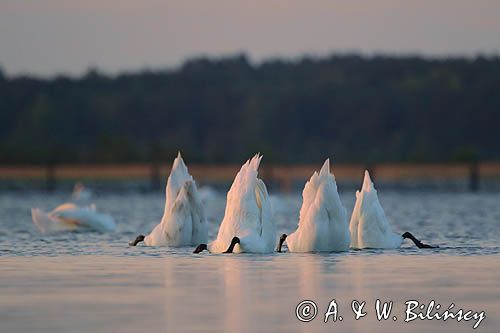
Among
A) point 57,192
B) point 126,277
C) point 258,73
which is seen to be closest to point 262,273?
point 126,277

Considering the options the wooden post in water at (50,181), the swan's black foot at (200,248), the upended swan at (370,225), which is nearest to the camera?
the swan's black foot at (200,248)

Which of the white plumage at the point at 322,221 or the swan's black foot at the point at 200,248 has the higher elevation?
the white plumage at the point at 322,221

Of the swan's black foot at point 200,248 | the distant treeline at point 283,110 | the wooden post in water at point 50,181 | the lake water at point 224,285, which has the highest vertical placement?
the distant treeline at point 283,110

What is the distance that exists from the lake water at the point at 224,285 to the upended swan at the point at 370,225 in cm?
45

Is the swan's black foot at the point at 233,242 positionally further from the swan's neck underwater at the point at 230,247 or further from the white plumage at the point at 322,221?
the white plumage at the point at 322,221

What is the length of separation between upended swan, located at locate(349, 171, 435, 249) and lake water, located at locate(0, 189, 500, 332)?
0.45 m

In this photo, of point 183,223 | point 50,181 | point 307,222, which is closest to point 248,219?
point 307,222

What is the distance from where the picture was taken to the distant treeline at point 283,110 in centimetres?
11644

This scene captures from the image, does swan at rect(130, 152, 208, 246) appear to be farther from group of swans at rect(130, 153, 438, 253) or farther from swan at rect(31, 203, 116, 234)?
swan at rect(31, 203, 116, 234)

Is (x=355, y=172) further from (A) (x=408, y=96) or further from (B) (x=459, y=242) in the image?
(B) (x=459, y=242)

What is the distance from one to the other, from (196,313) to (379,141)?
104998mm

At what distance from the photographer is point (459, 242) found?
93.1 ft

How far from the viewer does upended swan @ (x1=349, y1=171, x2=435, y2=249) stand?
83.8 ft

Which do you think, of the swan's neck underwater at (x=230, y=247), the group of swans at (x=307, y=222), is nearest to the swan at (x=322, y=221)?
the group of swans at (x=307, y=222)
